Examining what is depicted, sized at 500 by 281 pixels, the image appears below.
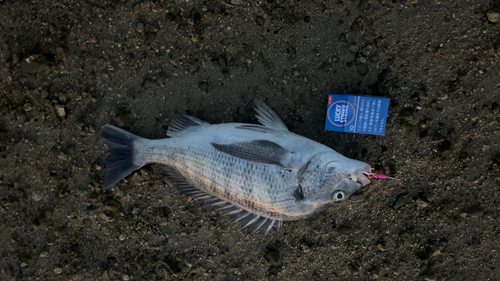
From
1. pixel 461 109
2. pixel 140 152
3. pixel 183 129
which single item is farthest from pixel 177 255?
pixel 461 109

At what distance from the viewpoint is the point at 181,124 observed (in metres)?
2.88

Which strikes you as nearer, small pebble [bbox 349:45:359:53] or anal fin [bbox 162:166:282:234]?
anal fin [bbox 162:166:282:234]

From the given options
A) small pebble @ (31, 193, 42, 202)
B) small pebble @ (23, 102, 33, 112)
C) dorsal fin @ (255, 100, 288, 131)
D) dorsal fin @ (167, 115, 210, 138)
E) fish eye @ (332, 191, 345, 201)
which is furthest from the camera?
small pebble @ (31, 193, 42, 202)

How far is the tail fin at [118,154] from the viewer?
9.43 ft

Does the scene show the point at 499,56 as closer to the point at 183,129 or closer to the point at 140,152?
the point at 183,129

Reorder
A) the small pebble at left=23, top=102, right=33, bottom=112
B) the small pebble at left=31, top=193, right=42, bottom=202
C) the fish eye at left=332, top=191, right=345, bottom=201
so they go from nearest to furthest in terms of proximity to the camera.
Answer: the fish eye at left=332, top=191, right=345, bottom=201 → the small pebble at left=23, top=102, right=33, bottom=112 → the small pebble at left=31, top=193, right=42, bottom=202

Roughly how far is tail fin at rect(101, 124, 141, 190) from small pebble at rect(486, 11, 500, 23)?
414 centimetres

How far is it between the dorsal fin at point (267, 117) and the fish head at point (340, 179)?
67cm

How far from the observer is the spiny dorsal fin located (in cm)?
238

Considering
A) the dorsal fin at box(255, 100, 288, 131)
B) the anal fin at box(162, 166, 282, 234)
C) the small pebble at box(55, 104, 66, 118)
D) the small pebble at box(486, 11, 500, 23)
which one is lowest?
the anal fin at box(162, 166, 282, 234)

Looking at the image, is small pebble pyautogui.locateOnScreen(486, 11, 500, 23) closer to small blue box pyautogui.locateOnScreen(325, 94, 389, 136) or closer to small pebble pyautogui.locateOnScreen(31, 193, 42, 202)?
small blue box pyautogui.locateOnScreen(325, 94, 389, 136)

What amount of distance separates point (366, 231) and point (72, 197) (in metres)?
3.74

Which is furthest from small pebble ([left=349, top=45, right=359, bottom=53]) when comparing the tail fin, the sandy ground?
the tail fin

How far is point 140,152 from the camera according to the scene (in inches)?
112
